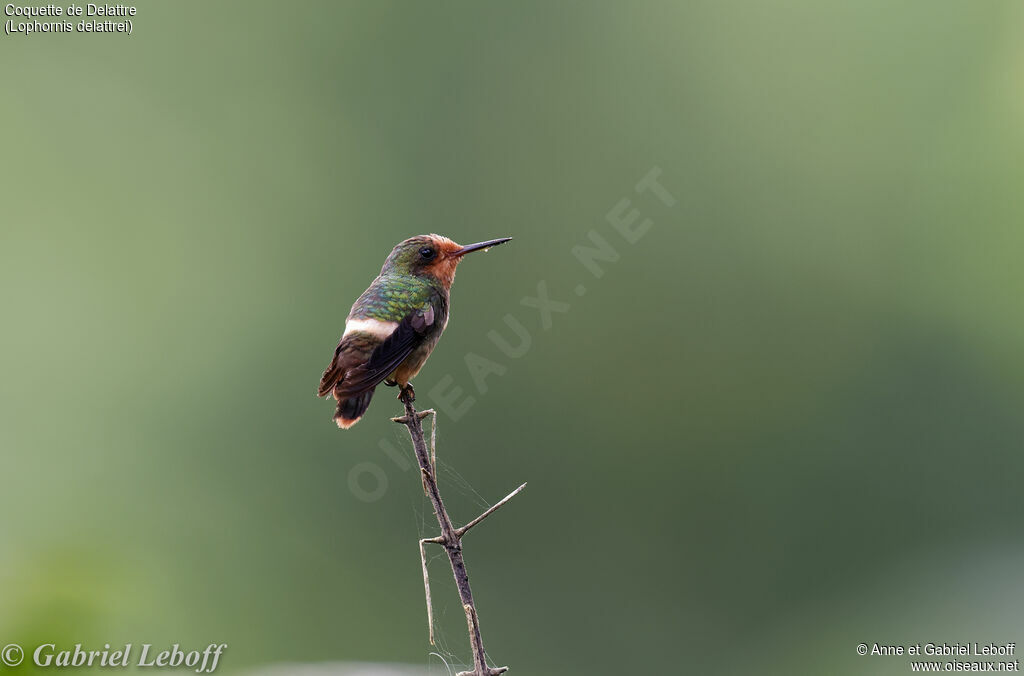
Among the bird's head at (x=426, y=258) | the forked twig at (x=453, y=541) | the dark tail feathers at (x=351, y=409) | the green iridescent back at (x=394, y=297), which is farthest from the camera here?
the bird's head at (x=426, y=258)

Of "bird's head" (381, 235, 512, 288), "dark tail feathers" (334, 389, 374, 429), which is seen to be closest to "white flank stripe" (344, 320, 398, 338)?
"dark tail feathers" (334, 389, 374, 429)

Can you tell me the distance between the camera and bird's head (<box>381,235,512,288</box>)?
3.50 m

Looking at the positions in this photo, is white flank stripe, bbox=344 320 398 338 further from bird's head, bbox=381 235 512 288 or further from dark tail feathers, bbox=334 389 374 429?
bird's head, bbox=381 235 512 288

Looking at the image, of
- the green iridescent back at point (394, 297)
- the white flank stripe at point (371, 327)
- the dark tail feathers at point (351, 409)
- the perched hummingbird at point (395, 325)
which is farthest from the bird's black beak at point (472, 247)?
the dark tail feathers at point (351, 409)

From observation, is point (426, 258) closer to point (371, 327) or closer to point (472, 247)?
point (472, 247)

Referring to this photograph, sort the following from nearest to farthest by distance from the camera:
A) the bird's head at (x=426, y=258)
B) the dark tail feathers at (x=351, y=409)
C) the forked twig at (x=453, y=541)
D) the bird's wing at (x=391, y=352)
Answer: the forked twig at (x=453, y=541) < the dark tail feathers at (x=351, y=409) < the bird's wing at (x=391, y=352) < the bird's head at (x=426, y=258)

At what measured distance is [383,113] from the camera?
1134 centimetres

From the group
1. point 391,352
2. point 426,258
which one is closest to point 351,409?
point 391,352

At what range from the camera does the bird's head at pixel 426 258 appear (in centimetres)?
350

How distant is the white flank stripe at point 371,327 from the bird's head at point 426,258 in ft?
1.39

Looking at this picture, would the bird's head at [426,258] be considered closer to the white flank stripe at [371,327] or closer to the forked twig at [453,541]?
the white flank stripe at [371,327]

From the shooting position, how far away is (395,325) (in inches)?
123

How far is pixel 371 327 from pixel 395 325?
0.36 ft

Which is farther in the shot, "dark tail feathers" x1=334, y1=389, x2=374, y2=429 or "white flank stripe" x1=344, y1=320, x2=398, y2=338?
"white flank stripe" x1=344, y1=320, x2=398, y2=338
